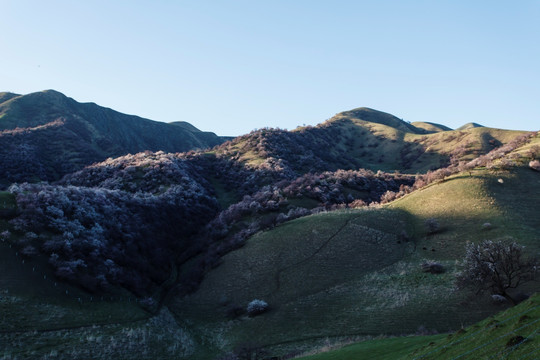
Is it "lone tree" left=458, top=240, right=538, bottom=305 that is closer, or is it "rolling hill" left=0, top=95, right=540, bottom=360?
"lone tree" left=458, top=240, right=538, bottom=305

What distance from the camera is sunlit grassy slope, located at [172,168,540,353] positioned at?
135 ft

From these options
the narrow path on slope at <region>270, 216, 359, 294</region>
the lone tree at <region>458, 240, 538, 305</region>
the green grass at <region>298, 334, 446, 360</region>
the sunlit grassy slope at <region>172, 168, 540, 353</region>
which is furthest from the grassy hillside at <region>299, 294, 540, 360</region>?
the narrow path on slope at <region>270, 216, 359, 294</region>

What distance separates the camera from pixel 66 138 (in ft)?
549

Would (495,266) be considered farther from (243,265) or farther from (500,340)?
(243,265)

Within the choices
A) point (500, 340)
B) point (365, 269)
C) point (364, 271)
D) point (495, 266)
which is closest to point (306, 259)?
point (365, 269)

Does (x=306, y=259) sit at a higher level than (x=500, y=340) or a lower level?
lower

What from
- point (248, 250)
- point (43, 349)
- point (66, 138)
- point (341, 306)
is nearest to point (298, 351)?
point (341, 306)

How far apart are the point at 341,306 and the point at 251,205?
162 feet

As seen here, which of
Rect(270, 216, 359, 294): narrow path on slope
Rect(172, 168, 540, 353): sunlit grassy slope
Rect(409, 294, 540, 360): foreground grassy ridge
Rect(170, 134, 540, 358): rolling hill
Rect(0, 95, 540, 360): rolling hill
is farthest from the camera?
Rect(270, 216, 359, 294): narrow path on slope

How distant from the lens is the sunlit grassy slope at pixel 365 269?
1617 inches

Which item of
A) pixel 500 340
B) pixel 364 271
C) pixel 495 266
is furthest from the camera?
pixel 364 271

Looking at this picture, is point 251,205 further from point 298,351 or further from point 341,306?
point 298,351

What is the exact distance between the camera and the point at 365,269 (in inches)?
2138

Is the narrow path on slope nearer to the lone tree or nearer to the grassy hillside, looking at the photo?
the lone tree
